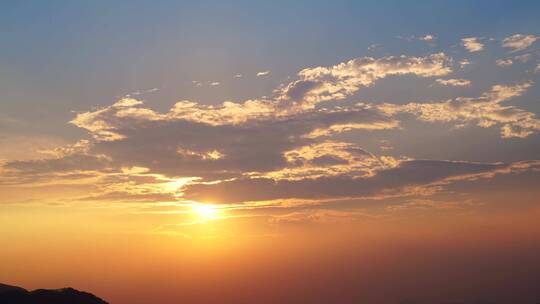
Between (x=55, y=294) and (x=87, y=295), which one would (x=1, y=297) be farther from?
(x=87, y=295)

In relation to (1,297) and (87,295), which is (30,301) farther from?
(87,295)

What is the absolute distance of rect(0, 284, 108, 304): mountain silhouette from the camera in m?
137

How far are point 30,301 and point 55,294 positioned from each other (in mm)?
8032

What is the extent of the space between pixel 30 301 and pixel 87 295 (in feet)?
59.3

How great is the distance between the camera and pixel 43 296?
14312 centimetres

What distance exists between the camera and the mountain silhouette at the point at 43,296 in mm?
137337

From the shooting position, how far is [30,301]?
458 feet

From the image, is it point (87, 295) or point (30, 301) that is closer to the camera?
point (30, 301)

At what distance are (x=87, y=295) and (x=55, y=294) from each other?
33.9 feet

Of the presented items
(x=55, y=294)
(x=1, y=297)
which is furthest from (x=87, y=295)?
(x=1, y=297)

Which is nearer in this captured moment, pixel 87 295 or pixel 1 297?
pixel 1 297

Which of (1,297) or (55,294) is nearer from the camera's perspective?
(1,297)

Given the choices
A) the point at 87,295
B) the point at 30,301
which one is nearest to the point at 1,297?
the point at 30,301

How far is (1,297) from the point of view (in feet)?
446
